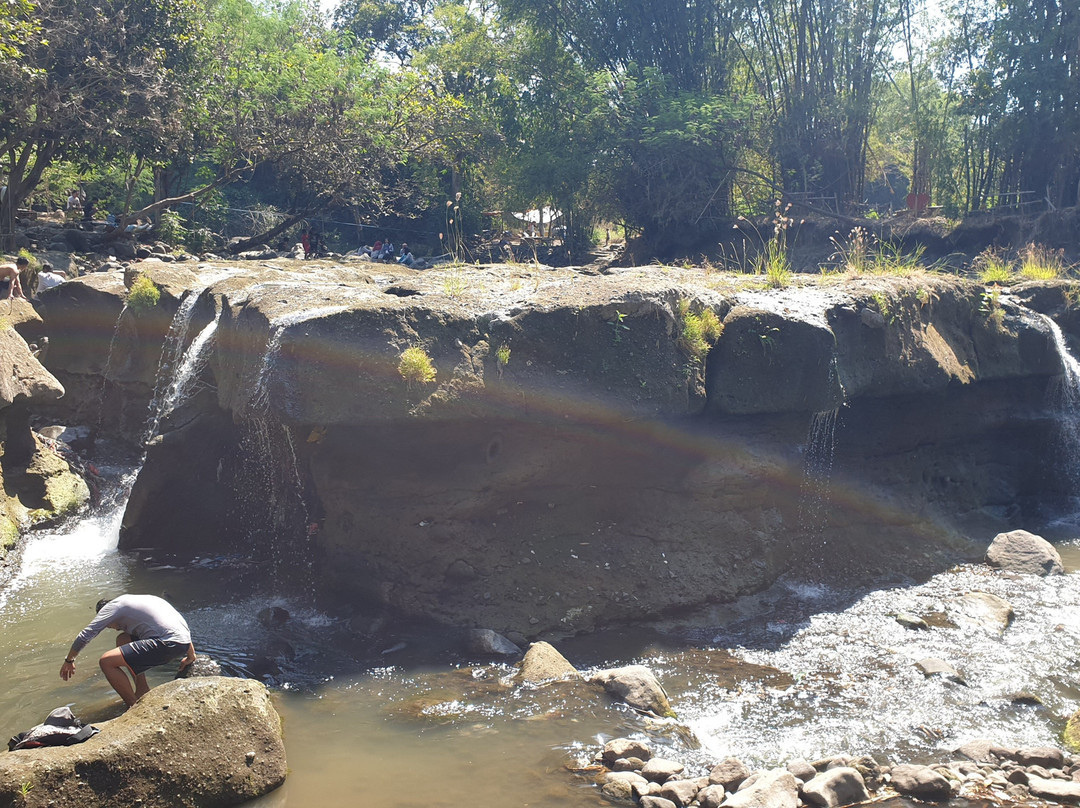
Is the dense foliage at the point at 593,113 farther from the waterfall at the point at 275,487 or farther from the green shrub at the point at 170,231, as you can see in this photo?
the waterfall at the point at 275,487

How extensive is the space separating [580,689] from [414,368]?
256 cm

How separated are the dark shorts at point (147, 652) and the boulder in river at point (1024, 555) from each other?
7.37 meters

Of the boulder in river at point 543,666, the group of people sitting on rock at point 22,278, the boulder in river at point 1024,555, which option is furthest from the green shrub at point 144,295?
the boulder in river at point 1024,555

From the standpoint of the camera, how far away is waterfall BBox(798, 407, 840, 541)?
8703 millimetres

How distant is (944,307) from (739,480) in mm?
3638

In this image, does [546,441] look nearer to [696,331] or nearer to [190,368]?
[696,331]

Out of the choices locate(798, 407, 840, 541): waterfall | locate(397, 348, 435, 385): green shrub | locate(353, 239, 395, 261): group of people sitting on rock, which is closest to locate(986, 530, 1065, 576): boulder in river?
locate(798, 407, 840, 541): waterfall

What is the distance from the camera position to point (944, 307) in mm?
10008

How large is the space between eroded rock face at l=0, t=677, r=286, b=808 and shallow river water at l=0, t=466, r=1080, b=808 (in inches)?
9.5

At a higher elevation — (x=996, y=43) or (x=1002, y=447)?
(x=996, y=43)

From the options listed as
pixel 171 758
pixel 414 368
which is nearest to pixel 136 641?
pixel 171 758

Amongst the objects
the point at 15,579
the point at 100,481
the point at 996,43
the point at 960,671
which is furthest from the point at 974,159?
the point at 15,579

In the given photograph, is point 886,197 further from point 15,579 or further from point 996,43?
point 15,579

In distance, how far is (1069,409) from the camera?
1078 centimetres
